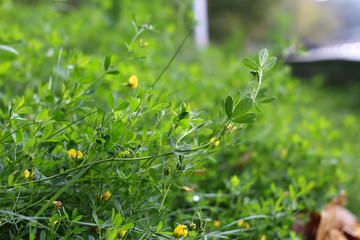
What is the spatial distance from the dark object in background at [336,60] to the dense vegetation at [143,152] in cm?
210

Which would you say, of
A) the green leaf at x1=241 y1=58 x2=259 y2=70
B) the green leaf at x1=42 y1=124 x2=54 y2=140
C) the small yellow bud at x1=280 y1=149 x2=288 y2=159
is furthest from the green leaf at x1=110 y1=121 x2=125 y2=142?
the small yellow bud at x1=280 y1=149 x2=288 y2=159

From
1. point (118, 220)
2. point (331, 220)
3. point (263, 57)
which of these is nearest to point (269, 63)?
point (263, 57)

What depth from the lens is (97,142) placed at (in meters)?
0.63

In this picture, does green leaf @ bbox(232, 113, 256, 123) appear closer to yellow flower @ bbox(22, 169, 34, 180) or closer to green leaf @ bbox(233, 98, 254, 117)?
green leaf @ bbox(233, 98, 254, 117)

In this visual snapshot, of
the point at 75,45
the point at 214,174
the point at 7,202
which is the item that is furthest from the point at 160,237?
the point at 75,45

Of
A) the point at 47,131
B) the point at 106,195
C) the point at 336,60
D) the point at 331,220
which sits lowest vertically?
the point at 336,60

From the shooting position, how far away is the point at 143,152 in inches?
27.3

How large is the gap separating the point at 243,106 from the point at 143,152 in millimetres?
224

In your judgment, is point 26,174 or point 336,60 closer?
point 26,174

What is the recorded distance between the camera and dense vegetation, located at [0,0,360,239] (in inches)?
24.4

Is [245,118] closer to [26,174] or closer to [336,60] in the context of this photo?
[26,174]

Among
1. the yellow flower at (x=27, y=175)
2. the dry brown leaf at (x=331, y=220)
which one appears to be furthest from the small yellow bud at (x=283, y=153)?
the yellow flower at (x=27, y=175)

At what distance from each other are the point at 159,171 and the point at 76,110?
251 millimetres

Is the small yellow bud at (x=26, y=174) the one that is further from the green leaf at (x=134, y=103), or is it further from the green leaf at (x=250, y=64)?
the green leaf at (x=250, y=64)
